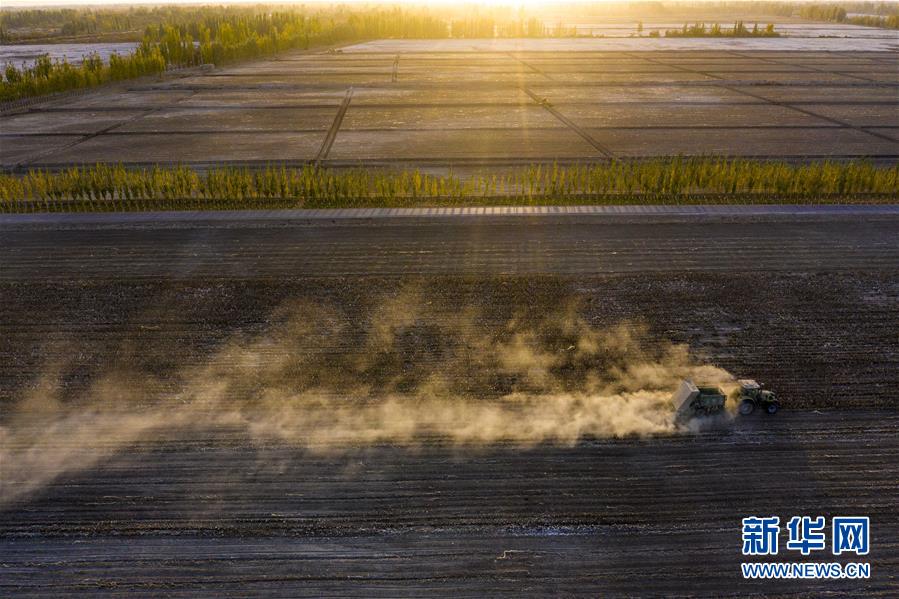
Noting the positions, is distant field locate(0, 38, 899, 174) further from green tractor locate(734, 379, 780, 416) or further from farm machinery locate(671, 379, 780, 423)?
green tractor locate(734, 379, 780, 416)

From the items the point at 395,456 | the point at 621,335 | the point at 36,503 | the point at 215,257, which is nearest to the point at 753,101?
the point at 621,335

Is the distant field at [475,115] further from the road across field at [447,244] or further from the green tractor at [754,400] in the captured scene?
the green tractor at [754,400]

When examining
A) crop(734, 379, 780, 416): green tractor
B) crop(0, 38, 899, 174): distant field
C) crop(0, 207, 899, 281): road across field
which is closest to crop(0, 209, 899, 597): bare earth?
crop(0, 207, 899, 281): road across field

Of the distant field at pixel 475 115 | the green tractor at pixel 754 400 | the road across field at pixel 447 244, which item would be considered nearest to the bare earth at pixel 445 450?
the road across field at pixel 447 244

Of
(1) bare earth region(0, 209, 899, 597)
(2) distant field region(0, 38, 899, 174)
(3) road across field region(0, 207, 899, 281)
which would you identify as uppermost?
(2) distant field region(0, 38, 899, 174)

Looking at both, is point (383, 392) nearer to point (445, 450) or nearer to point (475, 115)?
point (445, 450)

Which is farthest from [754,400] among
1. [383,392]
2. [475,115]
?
[475,115]

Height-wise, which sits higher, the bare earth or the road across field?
the road across field
